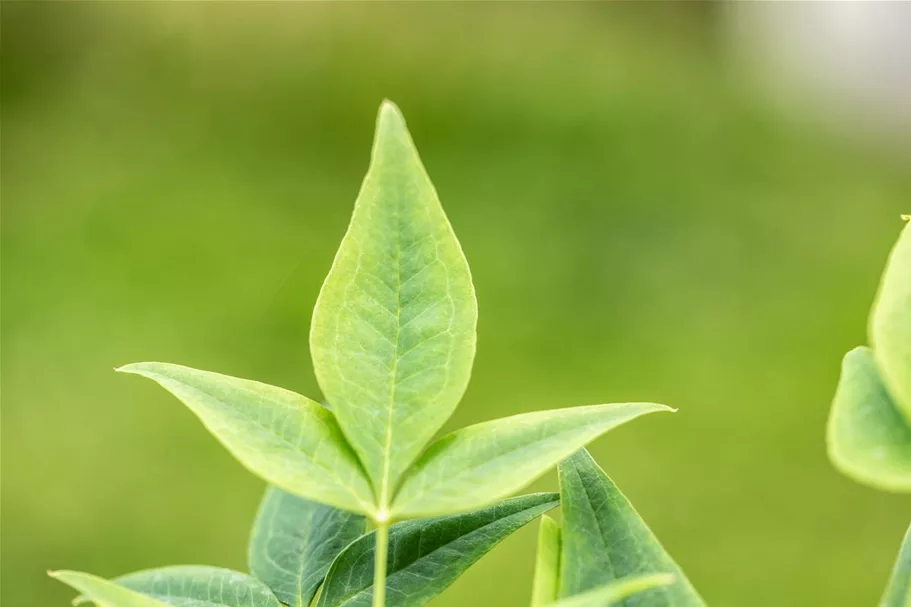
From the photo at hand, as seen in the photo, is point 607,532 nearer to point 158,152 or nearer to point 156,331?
point 156,331

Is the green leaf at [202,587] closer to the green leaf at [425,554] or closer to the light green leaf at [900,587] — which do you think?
the green leaf at [425,554]

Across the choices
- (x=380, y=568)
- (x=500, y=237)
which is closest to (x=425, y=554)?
(x=380, y=568)

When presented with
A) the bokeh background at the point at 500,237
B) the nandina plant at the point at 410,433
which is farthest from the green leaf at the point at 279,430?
the bokeh background at the point at 500,237

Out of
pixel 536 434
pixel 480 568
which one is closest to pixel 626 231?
pixel 480 568

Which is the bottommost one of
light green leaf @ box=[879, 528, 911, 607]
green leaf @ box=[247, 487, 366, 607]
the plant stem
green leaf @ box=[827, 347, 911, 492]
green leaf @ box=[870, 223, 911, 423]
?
light green leaf @ box=[879, 528, 911, 607]

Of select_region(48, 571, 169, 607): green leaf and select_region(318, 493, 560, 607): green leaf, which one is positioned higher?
select_region(48, 571, 169, 607): green leaf

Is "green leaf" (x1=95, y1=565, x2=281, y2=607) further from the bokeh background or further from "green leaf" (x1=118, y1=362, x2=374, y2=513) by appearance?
the bokeh background

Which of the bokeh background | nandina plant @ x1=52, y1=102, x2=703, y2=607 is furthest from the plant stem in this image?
the bokeh background
